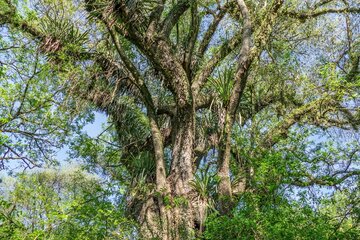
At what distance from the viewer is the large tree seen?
24.2 feet

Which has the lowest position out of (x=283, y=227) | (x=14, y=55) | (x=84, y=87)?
(x=283, y=227)

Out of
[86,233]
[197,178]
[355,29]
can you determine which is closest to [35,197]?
[86,233]

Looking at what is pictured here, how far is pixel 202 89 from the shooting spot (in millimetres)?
9844

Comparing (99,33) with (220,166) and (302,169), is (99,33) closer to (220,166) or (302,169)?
(220,166)

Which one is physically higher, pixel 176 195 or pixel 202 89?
pixel 202 89

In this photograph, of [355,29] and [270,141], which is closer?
[270,141]

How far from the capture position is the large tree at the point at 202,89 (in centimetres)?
739

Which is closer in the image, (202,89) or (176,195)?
(176,195)

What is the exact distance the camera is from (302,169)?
22.9 ft

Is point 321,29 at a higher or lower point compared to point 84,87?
higher

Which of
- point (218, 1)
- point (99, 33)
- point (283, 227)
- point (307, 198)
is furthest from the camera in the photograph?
point (99, 33)

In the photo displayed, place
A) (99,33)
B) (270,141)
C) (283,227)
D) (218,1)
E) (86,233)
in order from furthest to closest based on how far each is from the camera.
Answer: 1. (99,33)
2. (218,1)
3. (270,141)
4. (86,233)
5. (283,227)

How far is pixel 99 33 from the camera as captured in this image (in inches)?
398

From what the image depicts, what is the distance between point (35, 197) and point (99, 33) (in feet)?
15.4
